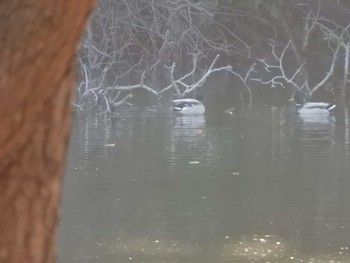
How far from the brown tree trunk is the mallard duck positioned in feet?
36.4

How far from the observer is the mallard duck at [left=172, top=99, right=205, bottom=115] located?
41.1 feet

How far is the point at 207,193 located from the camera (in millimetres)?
7781

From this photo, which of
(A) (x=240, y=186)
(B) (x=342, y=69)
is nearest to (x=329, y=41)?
(B) (x=342, y=69)

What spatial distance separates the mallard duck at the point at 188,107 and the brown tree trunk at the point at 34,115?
1111 cm

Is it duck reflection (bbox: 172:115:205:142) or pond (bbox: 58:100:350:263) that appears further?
duck reflection (bbox: 172:115:205:142)

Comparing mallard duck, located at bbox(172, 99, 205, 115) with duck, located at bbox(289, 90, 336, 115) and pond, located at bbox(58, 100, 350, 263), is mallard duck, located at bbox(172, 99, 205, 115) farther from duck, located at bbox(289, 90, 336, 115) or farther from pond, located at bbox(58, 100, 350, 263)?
duck, located at bbox(289, 90, 336, 115)

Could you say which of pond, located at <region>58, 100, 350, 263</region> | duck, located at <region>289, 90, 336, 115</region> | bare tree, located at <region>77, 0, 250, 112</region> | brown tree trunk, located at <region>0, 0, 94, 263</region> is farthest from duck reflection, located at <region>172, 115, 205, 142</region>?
brown tree trunk, located at <region>0, 0, 94, 263</region>

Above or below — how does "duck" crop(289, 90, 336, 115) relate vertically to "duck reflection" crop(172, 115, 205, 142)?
above

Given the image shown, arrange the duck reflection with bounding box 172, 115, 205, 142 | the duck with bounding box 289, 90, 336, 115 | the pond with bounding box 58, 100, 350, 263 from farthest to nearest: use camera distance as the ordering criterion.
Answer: the duck with bounding box 289, 90, 336, 115, the duck reflection with bounding box 172, 115, 205, 142, the pond with bounding box 58, 100, 350, 263

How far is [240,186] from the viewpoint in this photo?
807cm

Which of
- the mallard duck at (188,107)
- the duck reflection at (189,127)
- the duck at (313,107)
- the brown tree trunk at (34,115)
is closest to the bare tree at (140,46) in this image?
the mallard duck at (188,107)

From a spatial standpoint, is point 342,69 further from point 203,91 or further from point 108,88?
point 108,88

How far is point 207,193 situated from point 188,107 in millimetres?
4786

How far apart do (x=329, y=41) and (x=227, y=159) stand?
7.91 m
